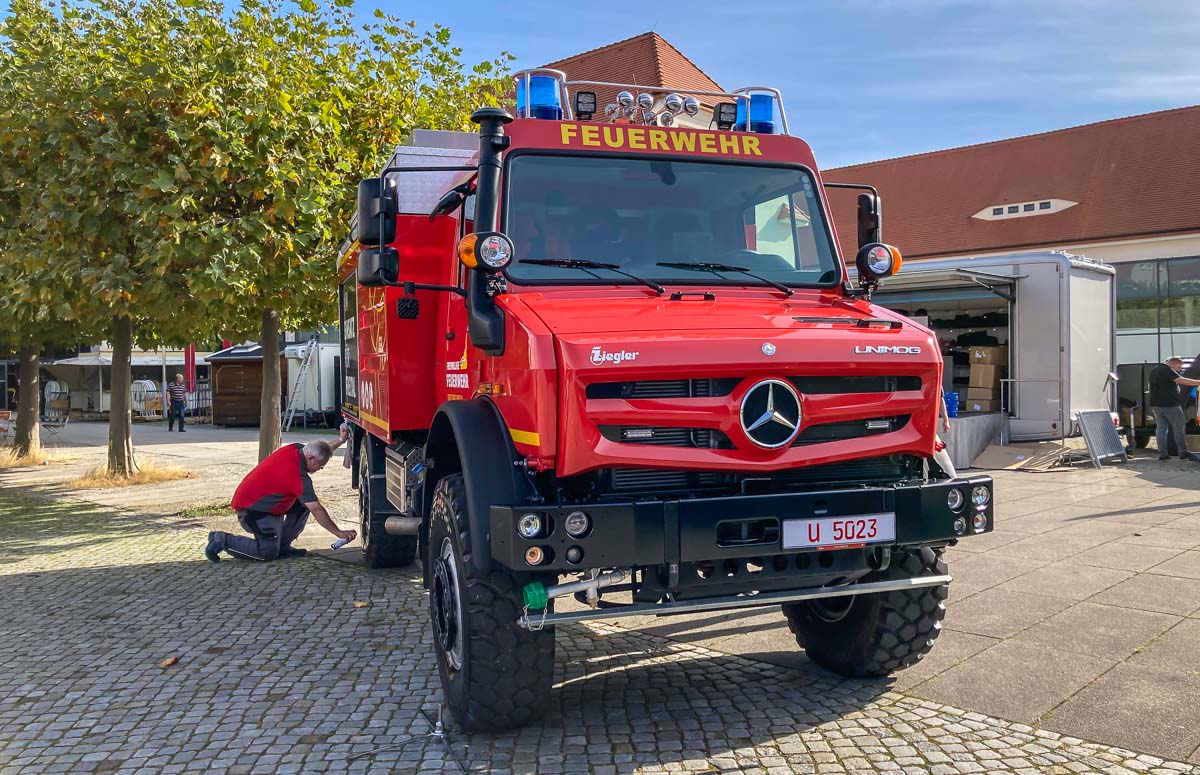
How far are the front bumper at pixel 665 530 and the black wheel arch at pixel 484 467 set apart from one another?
0.16m

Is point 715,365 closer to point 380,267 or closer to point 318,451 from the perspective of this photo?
point 380,267

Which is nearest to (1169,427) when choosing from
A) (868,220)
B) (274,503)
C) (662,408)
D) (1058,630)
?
(1058,630)

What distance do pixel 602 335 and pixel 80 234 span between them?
906 cm

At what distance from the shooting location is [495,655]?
404 cm

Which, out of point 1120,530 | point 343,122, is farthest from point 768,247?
point 343,122

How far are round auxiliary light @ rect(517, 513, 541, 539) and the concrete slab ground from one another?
1.46 metres

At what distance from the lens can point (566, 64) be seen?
29.0 meters

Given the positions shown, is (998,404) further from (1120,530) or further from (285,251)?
(285,251)

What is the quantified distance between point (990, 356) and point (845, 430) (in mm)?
12195

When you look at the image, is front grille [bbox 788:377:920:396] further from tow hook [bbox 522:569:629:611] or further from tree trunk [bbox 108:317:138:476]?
tree trunk [bbox 108:317:138:476]

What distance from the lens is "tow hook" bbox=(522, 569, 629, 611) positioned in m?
3.89

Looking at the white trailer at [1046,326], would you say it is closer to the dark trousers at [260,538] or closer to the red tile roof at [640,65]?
the dark trousers at [260,538]

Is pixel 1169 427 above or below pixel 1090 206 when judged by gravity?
below

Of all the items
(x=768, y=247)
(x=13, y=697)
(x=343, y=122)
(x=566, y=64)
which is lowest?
(x=13, y=697)
